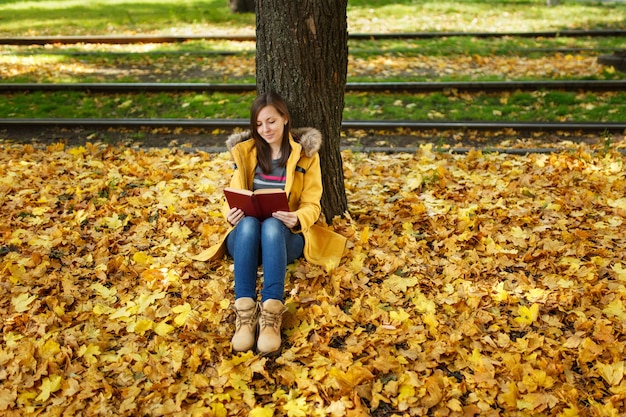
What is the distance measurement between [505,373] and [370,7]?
13861 mm

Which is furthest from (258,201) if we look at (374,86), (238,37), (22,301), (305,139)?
(238,37)

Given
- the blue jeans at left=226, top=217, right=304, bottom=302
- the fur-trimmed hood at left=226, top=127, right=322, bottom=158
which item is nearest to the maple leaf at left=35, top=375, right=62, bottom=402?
the blue jeans at left=226, top=217, right=304, bottom=302

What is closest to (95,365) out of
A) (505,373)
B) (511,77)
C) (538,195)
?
(505,373)

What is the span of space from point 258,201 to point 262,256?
13.6 inches

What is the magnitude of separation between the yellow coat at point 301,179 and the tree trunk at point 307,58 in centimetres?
29

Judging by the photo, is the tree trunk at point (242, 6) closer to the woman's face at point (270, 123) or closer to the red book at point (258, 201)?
the woman's face at point (270, 123)

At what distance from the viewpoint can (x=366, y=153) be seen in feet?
20.4

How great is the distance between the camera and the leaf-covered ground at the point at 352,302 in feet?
9.20

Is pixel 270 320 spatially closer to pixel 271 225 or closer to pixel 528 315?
pixel 271 225

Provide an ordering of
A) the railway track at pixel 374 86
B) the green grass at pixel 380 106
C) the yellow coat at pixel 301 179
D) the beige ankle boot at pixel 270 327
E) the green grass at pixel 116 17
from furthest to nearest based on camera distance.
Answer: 1. the green grass at pixel 116 17
2. the railway track at pixel 374 86
3. the green grass at pixel 380 106
4. the yellow coat at pixel 301 179
5. the beige ankle boot at pixel 270 327

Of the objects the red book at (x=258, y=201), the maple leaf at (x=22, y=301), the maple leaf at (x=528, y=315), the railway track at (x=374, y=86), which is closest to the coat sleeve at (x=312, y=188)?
the red book at (x=258, y=201)

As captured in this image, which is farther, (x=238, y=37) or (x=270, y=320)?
(x=238, y=37)

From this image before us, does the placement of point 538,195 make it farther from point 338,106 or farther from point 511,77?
point 511,77

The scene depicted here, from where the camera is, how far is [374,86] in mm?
8430
